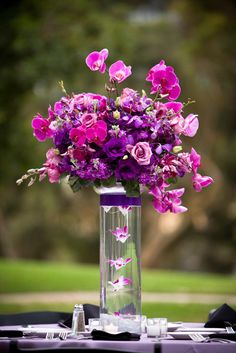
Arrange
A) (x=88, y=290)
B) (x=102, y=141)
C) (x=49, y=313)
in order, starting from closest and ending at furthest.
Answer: (x=102, y=141), (x=49, y=313), (x=88, y=290)

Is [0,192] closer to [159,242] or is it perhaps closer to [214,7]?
[159,242]

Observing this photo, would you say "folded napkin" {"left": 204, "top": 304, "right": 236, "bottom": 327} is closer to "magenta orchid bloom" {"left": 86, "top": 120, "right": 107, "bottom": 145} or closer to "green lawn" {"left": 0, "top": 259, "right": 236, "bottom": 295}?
"magenta orchid bloom" {"left": 86, "top": 120, "right": 107, "bottom": 145}

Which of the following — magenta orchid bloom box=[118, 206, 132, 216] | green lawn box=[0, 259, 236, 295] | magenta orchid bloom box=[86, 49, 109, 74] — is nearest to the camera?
magenta orchid bloom box=[118, 206, 132, 216]

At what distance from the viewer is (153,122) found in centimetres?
286

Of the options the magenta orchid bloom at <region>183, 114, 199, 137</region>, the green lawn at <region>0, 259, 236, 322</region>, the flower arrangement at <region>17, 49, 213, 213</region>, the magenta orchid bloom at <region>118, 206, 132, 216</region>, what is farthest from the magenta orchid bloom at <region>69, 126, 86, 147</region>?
the green lawn at <region>0, 259, 236, 322</region>

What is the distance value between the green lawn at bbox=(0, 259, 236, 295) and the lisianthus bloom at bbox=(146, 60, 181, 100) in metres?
10.2

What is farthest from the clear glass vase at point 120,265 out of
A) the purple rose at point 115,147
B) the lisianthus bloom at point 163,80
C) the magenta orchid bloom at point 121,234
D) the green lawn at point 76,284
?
the green lawn at point 76,284

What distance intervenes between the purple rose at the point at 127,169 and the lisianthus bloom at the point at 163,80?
1.03ft

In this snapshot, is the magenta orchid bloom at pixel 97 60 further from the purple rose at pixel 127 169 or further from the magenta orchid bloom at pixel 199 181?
the magenta orchid bloom at pixel 199 181

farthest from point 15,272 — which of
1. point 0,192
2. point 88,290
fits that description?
point 0,192

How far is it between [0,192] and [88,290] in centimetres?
906

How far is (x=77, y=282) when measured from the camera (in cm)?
1384

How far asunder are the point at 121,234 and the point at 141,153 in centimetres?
30

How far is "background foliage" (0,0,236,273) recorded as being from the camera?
66.9 ft
